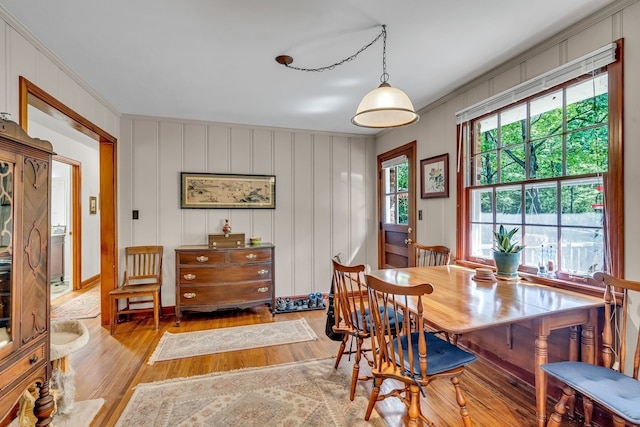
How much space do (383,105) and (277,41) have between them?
3.09 ft

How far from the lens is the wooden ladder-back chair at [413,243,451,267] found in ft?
10.1

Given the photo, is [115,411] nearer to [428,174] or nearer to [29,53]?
[29,53]

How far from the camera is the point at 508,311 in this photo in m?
1.66

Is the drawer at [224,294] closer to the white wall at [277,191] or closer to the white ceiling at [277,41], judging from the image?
the white wall at [277,191]

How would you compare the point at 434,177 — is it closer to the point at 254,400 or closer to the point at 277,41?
the point at 277,41

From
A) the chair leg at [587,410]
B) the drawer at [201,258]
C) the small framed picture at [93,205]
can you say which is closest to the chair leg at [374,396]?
the chair leg at [587,410]

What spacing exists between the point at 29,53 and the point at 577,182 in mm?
3692

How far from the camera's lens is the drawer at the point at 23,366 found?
123 centimetres

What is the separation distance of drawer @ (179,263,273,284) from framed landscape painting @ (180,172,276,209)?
0.84 meters

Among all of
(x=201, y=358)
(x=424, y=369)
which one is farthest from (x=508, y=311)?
(x=201, y=358)

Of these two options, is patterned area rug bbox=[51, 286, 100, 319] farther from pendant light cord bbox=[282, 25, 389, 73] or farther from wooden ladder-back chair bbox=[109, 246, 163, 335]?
pendant light cord bbox=[282, 25, 389, 73]

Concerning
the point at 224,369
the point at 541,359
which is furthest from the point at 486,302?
the point at 224,369

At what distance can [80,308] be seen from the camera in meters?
4.25

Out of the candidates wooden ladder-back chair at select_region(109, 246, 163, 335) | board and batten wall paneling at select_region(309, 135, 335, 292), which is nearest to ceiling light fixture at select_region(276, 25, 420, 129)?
board and batten wall paneling at select_region(309, 135, 335, 292)
